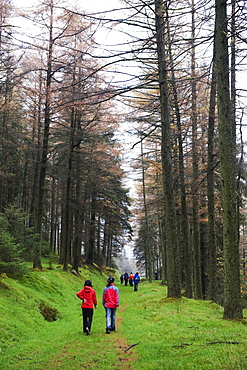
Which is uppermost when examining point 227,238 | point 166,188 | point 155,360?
point 166,188

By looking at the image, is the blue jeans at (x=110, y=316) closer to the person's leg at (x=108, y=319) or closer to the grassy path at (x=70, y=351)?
the person's leg at (x=108, y=319)

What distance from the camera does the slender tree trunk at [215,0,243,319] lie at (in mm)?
7594

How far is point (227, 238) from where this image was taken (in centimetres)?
770

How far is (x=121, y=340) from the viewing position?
7020 mm

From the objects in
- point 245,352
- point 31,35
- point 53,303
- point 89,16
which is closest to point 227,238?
point 245,352

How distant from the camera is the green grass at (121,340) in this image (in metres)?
4.84

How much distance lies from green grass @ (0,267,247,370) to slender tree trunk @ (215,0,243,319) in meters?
0.71

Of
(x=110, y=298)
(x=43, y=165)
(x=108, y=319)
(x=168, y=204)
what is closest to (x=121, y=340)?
(x=108, y=319)

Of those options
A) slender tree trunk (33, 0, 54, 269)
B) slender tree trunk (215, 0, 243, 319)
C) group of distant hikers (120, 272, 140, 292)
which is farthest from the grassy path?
group of distant hikers (120, 272, 140, 292)

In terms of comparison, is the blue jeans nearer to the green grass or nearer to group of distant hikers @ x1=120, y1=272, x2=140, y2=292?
the green grass

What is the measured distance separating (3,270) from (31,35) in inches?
449

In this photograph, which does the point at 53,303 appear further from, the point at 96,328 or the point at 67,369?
the point at 67,369

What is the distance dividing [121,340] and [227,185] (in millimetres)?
4660

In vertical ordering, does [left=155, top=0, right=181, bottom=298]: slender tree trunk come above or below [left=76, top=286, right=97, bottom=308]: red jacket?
above
